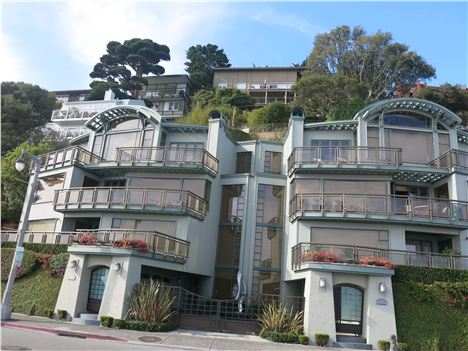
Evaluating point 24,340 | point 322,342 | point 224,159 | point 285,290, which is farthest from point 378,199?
point 24,340

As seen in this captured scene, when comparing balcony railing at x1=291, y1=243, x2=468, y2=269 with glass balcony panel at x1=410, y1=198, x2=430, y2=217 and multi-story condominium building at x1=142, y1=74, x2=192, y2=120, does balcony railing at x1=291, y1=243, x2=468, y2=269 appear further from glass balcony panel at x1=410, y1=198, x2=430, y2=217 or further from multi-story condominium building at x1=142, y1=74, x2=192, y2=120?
multi-story condominium building at x1=142, y1=74, x2=192, y2=120

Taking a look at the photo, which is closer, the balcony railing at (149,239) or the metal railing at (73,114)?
the balcony railing at (149,239)

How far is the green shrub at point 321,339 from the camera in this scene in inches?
641

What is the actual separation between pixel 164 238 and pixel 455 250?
15.6m

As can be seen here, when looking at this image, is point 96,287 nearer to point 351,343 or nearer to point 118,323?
point 118,323

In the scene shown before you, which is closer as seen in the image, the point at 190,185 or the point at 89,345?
the point at 89,345

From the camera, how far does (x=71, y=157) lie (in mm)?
27328

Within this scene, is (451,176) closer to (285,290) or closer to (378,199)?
(378,199)

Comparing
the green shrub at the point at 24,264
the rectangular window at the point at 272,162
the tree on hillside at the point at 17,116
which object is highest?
the tree on hillside at the point at 17,116

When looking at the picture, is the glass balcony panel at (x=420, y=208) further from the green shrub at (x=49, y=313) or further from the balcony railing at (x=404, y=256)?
the green shrub at (x=49, y=313)

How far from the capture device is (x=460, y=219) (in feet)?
69.5

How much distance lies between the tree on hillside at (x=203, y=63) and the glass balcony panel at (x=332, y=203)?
47473 millimetres

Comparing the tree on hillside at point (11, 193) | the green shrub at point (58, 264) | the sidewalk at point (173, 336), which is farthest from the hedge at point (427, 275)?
the tree on hillside at point (11, 193)

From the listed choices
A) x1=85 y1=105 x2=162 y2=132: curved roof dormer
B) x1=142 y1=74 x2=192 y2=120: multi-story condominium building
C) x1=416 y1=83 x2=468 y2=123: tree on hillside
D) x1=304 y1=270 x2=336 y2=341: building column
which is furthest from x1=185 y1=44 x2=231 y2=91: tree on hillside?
x1=304 y1=270 x2=336 y2=341: building column
